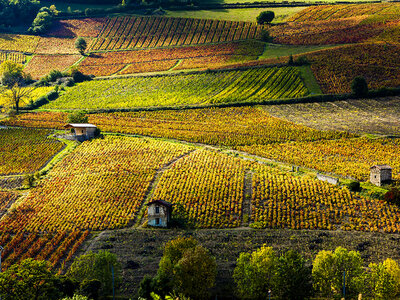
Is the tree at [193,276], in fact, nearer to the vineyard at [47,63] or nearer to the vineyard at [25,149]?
the vineyard at [25,149]

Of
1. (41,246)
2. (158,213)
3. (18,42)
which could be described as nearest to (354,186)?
(158,213)

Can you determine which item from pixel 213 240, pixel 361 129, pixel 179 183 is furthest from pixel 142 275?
pixel 361 129

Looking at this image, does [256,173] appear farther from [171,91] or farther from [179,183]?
[171,91]

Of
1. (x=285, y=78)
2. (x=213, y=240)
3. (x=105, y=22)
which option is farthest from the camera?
(x=105, y=22)

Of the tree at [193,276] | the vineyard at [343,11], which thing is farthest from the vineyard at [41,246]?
the vineyard at [343,11]

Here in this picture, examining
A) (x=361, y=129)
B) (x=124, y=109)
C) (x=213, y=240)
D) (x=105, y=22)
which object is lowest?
(x=213, y=240)

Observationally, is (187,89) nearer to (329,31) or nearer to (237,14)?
(329,31)

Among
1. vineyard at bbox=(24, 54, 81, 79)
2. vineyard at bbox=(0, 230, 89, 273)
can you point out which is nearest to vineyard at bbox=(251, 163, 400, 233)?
vineyard at bbox=(0, 230, 89, 273)
